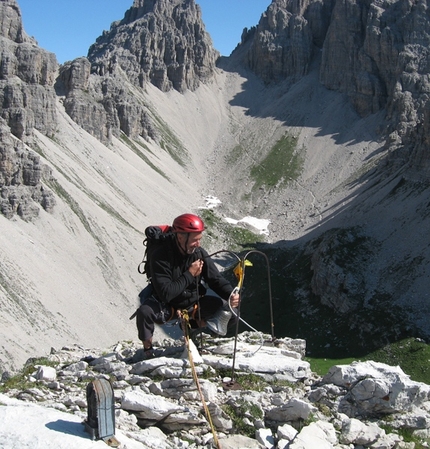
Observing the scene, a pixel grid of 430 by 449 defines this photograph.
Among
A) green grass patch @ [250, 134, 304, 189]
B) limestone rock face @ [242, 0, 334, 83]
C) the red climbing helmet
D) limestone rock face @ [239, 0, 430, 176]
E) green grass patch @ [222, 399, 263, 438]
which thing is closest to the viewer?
green grass patch @ [222, 399, 263, 438]

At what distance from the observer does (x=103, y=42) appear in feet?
581

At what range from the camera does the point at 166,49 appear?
150 metres

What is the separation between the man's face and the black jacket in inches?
8.9

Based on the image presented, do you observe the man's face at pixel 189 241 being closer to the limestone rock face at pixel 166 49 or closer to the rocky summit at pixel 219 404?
the rocky summit at pixel 219 404

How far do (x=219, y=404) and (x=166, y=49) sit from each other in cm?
14565

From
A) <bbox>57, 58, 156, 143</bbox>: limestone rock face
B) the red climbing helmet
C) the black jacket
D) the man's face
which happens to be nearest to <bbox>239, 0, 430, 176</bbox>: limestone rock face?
<bbox>57, 58, 156, 143</bbox>: limestone rock face

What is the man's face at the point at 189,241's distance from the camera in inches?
551

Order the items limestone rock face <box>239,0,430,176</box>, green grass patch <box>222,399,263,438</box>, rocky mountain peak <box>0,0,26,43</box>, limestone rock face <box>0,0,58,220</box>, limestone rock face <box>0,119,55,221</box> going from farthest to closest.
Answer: limestone rock face <box>239,0,430,176</box>, rocky mountain peak <box>0,0,26,43</box>, limestone rock face <box>0,0,58,220</box>, limestone rock face <box>0,119,55,221</box>, green grass patch <box>222,399,263,438</box>

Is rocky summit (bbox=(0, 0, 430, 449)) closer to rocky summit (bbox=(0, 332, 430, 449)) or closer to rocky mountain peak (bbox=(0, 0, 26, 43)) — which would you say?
rocky summit (bbox=(0, 332, 430, 449))

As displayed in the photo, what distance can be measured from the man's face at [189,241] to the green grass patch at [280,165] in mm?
102704

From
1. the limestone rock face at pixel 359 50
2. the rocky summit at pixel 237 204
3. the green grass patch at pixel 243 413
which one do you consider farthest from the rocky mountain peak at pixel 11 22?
the green grass patch at pixel 243 413

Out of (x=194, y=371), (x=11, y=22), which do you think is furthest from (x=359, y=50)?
(x=194, y=371)

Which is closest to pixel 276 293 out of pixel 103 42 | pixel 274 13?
pixel 274 13

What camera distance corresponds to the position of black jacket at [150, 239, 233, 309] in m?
14.0
